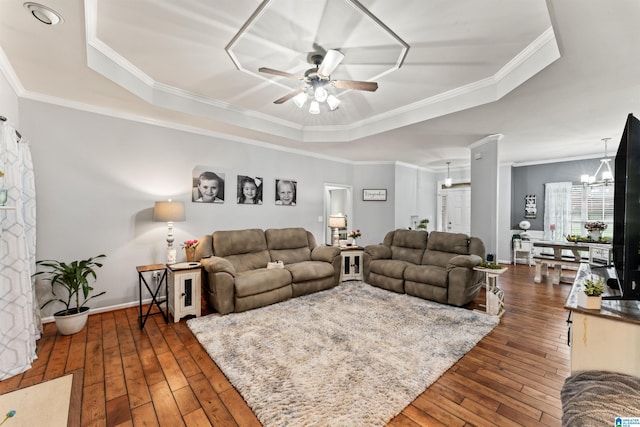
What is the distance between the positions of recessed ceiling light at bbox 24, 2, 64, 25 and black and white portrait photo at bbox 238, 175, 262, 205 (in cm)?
299

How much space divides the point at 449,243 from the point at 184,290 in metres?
3.95

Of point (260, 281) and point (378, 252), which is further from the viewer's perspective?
point (378, 252)

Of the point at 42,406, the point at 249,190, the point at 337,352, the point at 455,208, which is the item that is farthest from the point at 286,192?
the point at 455,208

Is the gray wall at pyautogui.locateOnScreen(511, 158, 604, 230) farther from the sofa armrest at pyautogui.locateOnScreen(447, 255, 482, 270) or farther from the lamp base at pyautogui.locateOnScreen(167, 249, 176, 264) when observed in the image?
the lamp base at pyautogui.locateOnScreen(167, 249, 176, 264)

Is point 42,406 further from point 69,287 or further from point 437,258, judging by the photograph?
point 437,258

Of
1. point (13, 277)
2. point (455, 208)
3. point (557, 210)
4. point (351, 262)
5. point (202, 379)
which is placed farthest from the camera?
point (455, 208)

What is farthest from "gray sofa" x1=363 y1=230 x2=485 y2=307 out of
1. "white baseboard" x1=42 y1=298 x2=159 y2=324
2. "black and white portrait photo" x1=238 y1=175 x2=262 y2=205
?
"white baseboard" x1=42 y1=298 x2=159 y2=324

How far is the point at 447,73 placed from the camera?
2979mm

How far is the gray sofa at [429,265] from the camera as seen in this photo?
12.0 feet

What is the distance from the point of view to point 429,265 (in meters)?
4.33

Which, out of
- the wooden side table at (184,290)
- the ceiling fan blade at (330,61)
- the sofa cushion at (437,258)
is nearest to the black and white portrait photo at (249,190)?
the wooden side table at (184,290)

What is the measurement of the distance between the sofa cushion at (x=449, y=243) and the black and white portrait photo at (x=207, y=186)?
144 inches

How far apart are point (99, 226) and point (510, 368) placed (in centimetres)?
479

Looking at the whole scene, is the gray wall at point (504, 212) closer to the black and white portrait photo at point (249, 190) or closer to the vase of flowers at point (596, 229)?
the vase of flowers at point (596, 229)
